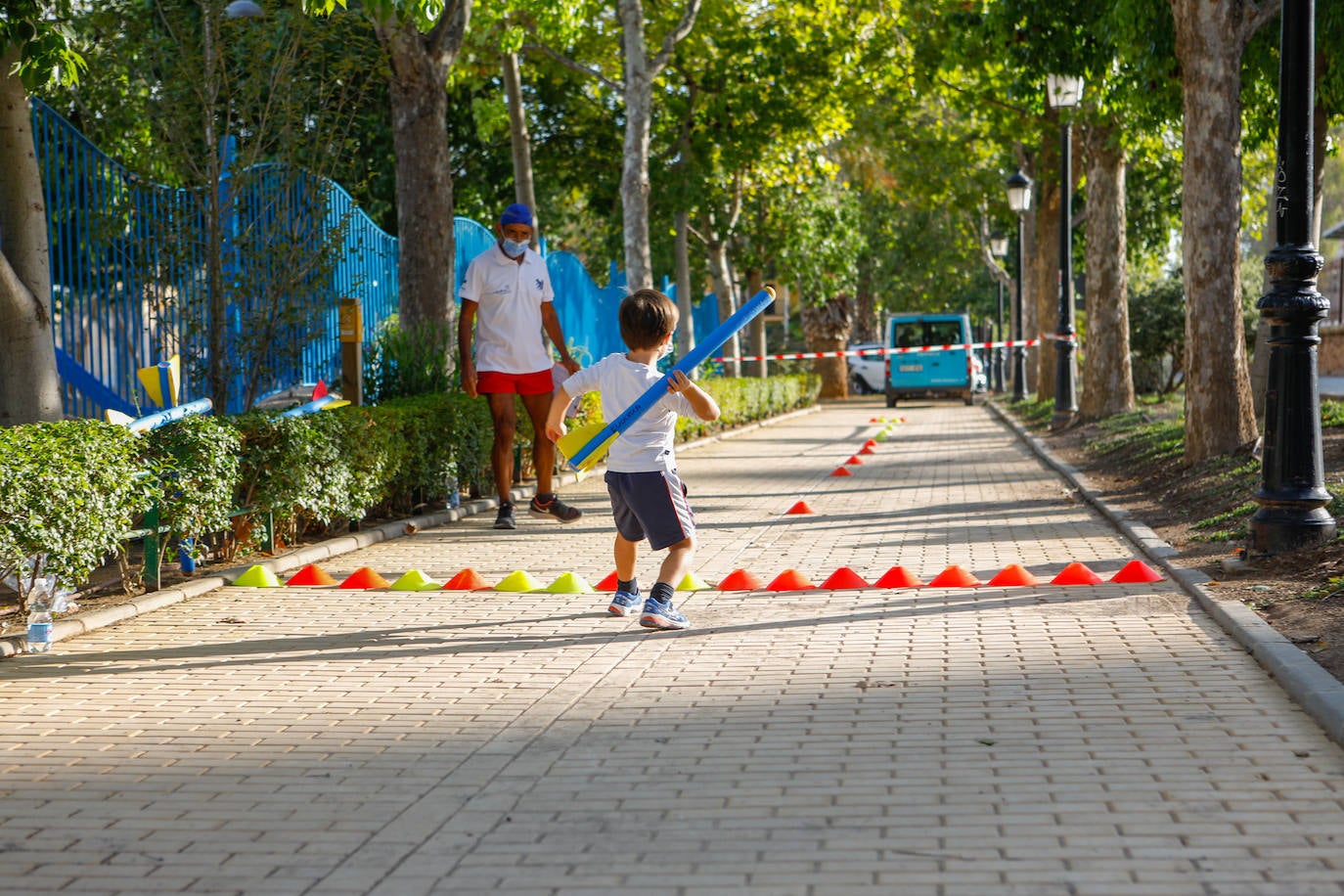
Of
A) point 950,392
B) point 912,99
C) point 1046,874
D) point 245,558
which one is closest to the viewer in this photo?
point 1046,874

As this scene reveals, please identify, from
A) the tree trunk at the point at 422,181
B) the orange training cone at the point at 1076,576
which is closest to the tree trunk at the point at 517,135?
the tree trunk at the point at 422,181

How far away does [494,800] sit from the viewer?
423 centimetres

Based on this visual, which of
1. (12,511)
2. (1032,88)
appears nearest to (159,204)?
(12,511)

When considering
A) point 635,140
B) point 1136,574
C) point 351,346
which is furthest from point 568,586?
point 635,140

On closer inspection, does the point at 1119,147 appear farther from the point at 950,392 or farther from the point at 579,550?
the point at 950,392

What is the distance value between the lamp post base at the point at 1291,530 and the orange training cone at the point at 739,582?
2.70 meters

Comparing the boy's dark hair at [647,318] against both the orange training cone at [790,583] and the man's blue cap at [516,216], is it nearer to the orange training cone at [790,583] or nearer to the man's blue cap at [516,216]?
the orange training cone at [790,583]

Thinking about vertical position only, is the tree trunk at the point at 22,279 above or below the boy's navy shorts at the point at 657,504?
above

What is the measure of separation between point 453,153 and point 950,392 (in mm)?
16072

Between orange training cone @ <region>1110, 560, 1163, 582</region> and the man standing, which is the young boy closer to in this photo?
orange training cone @ <region>1110, 560, 1163, 582</region>

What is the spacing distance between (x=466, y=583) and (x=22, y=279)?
310 cm

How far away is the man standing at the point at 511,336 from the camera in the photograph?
10.6m

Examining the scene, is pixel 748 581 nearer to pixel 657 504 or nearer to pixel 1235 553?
pixel 657 504

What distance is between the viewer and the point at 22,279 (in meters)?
8.45
